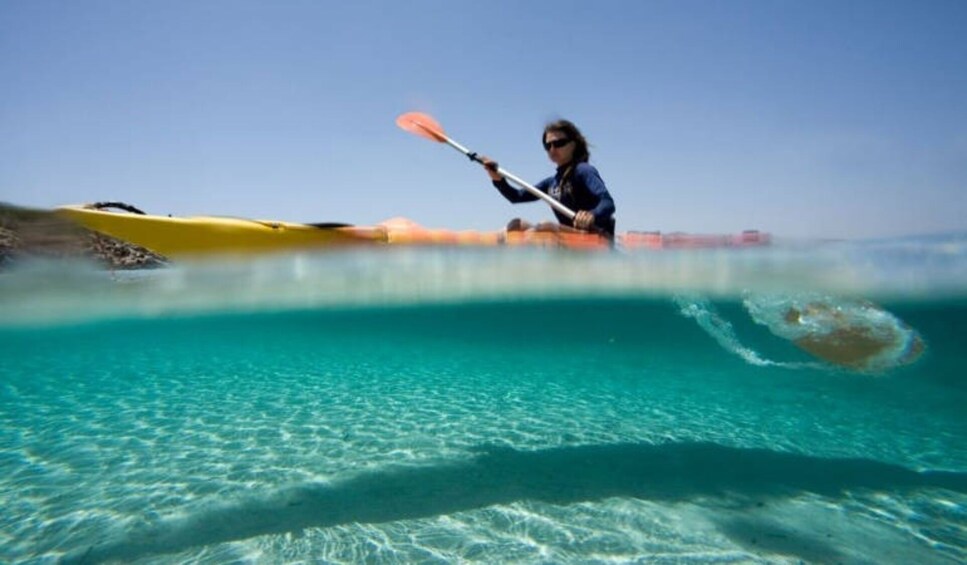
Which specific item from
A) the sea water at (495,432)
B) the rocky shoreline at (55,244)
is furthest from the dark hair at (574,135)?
the rocky shoreline at (55,244)

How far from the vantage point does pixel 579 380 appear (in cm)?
1432

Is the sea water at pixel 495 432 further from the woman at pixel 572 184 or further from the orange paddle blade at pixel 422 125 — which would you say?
the orange paddle blade at pixel 422 125

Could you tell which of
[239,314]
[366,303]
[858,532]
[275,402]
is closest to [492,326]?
[366,303]

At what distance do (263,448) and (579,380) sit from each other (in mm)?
9182

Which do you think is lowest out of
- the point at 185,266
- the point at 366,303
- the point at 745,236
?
the point at 366,303

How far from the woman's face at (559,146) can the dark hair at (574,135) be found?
0.04m

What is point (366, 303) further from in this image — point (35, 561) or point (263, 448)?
point (35, 561)

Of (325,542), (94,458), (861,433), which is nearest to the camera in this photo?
(325,542)

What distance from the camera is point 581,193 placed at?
6.86 m

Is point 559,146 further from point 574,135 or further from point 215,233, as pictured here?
point 215,233

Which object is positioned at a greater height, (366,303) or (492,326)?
(366,303)

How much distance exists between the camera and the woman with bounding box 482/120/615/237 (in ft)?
21.6

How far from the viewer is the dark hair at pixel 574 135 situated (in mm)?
7062

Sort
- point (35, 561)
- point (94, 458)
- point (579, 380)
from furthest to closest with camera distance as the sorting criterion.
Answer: point (579, 380) < point (94, 458) < point (35, 561)
